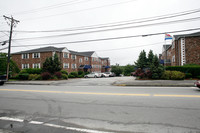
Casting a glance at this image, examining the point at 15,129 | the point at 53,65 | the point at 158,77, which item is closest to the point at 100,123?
the point at 15,129

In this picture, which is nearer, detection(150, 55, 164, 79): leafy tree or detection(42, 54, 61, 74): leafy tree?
detection(150, 55, 164, 79): leafy tree

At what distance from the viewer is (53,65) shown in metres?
23.2

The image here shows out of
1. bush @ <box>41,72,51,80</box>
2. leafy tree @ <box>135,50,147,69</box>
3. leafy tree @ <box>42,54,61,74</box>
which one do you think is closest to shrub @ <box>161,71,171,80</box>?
leafy tree @ <box>135,50,147,69</box>

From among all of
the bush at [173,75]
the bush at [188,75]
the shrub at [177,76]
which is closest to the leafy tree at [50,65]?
the bush at [173,75]

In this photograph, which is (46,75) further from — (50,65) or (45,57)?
(45,57)

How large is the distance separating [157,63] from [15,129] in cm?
1847

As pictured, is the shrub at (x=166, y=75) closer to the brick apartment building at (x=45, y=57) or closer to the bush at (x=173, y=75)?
the bush at (x=173, y=75)

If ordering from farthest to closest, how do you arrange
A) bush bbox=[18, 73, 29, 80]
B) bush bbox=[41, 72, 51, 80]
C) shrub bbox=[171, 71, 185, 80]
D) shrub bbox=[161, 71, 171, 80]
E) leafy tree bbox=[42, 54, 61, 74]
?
1. bush bbox=[18, 73, 29, 80]
2. leafy tree bbox=[42, 54, 61, 74]
3. bush bbox=[41, 72, 51, 80]
4. shrub bbox=[161, 71, 171, 80]
5. shrub bbox=[171, 71, 185, 80]

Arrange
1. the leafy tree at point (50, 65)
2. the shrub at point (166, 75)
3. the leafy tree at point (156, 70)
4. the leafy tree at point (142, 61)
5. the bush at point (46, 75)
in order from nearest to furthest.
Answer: the shrub at point (166, 75)
the leafy tree at point (156, 70)
the leafy tree at point (142, 61)
the bush at point (46, 75)
the leafy tree at point (50, 65)

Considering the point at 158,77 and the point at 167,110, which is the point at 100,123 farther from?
the point at 158,77

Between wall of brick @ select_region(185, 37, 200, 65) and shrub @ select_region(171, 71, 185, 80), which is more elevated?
wall of brick @ select_region(185, 37, 200, 65)

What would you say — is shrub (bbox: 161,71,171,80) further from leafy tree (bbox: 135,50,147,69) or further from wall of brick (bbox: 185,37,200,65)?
wall of brick (bbox: 185,37,200,65)

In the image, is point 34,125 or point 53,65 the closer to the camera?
point 34,125

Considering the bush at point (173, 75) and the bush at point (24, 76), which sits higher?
the bush at point (173, 75)
